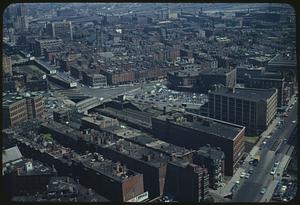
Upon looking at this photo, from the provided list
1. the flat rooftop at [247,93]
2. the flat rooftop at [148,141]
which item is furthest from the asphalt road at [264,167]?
the flat rooftop at [148,141]

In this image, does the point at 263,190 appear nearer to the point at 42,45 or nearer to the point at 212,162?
the point at 212,162

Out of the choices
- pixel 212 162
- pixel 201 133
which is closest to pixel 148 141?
pixel 201 133

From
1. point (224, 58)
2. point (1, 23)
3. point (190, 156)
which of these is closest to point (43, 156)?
point (190, 156)

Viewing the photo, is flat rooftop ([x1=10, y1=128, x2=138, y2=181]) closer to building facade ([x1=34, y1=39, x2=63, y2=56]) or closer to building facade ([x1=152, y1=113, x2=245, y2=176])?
building facade ([x1=152, y1=113, x2=245, y2=176])

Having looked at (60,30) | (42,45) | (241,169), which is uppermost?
(60,30)

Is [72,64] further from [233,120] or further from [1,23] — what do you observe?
[1,23]

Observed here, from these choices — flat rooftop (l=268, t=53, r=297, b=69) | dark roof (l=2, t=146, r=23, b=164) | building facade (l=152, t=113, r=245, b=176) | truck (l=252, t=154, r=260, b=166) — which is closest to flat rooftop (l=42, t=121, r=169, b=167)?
building facade (l=152, t=113, r=245, b=176)
